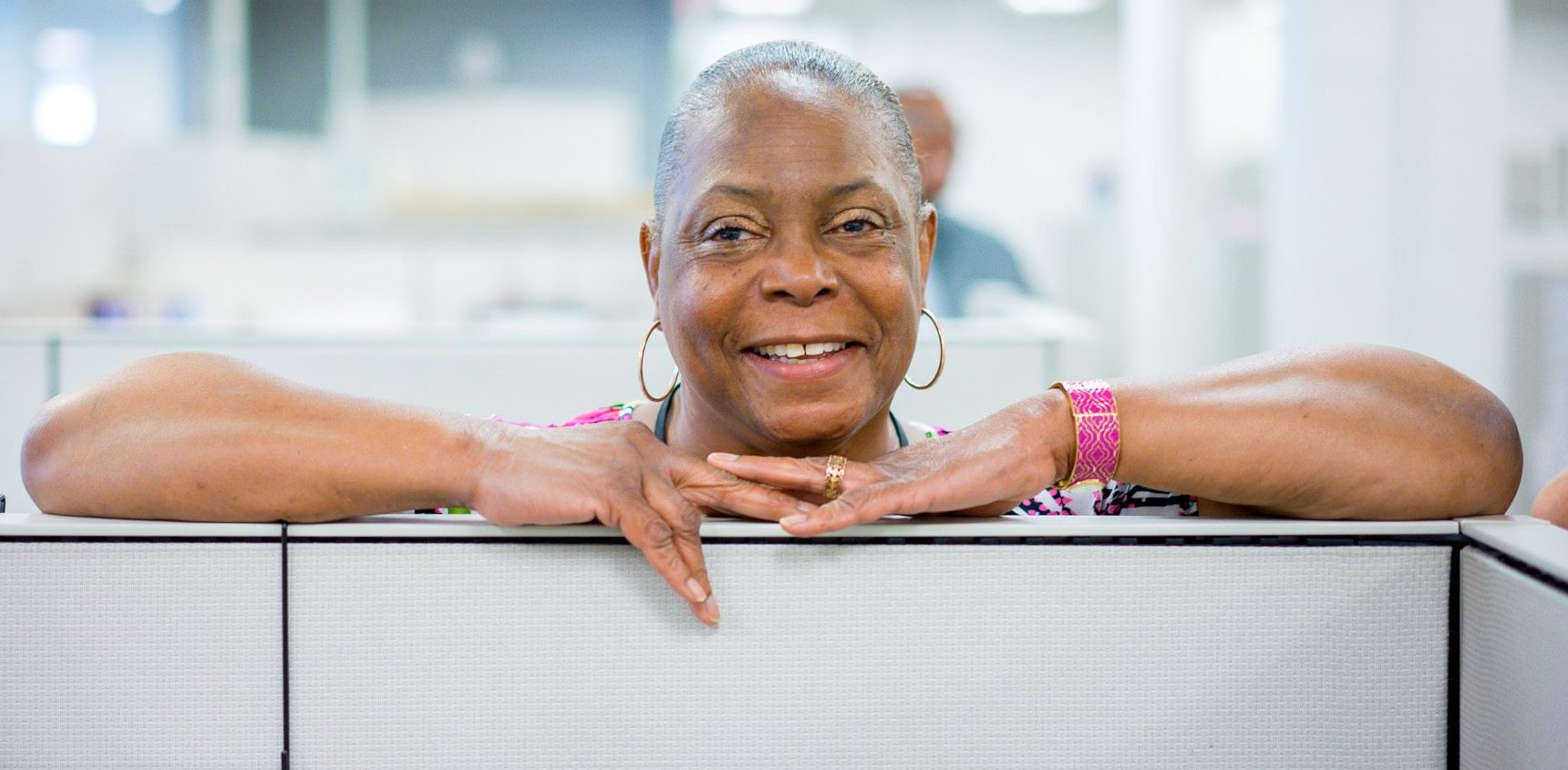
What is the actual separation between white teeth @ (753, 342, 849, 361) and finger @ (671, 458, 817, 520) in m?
0.16

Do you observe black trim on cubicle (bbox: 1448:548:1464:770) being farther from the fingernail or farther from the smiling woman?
the fingernail

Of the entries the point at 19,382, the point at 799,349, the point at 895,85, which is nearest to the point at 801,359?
the point at 799,349

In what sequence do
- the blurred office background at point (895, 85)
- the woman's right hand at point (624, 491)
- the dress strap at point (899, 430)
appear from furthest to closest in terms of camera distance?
1. the blurred office background at point (895, 85)
2. the dress strap at point (899, 430)
3. the woman's right hand at point (624, 491)

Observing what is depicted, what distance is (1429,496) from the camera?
37.5 inches

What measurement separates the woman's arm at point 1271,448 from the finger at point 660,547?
8 cm

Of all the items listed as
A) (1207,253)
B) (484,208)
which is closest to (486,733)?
(1207,253)

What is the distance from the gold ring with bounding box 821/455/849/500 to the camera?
95 cm

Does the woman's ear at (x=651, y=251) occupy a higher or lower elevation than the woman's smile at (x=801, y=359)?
higher

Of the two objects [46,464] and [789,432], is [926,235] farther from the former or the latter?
[46,464]

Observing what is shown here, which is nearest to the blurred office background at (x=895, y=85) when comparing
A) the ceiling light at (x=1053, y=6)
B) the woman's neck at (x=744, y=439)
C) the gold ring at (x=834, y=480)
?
the ceiling light at (x=1053, y=6)

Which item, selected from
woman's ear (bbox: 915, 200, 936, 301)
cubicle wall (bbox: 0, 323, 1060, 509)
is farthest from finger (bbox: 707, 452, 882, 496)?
cubicle wall (bbox: 0, 323, 1060, 509)

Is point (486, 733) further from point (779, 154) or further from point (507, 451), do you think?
point (779, 154)

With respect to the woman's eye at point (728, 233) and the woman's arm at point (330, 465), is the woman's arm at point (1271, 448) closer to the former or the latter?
the woman's arm at point (330, 465)

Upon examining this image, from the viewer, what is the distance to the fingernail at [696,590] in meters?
0.86
